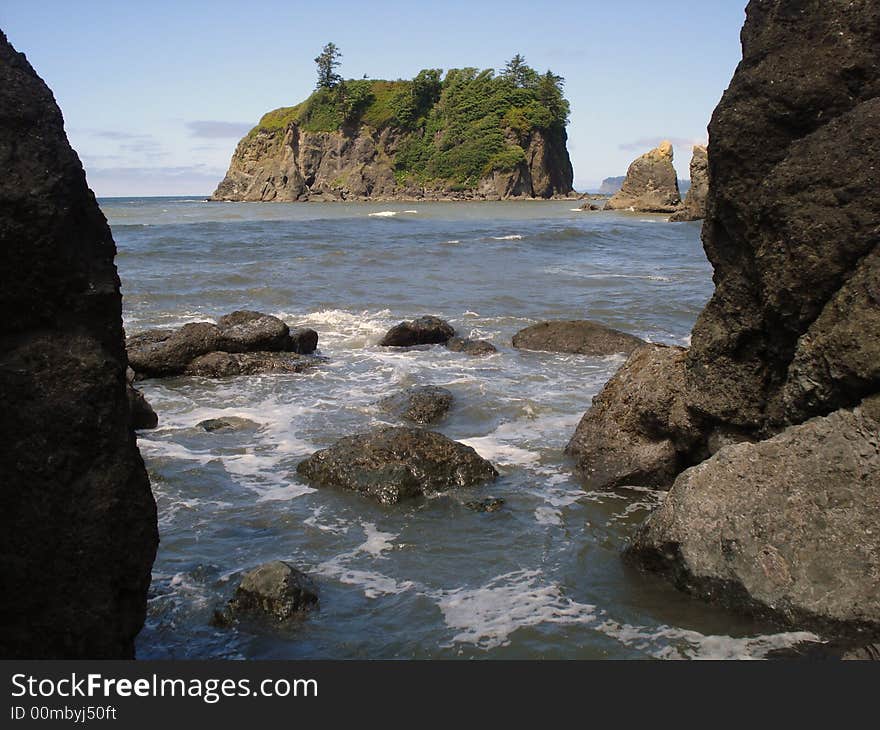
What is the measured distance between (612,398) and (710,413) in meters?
1.39

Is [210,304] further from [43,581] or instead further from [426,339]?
[43,581]

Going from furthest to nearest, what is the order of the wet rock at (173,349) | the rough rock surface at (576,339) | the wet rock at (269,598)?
the rough rock surface at (576,339) < the wet rock at (173,349) < the wet rock at (269,598)

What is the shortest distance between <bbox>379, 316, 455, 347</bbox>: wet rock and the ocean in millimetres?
320

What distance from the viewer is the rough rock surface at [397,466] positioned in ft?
24.4

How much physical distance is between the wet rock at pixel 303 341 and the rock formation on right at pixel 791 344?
7.83 meters

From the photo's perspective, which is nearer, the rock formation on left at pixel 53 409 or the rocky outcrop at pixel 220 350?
the rock formation on left at pixel 53 409

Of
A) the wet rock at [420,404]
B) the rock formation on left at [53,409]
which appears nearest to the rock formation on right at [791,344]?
the rock formation on left at [53,409]

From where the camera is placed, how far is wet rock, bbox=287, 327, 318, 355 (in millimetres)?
13797

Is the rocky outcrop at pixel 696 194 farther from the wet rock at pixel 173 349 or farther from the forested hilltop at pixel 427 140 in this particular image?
the wet rock at pixel 173 349

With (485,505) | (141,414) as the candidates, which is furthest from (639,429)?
(141,414)

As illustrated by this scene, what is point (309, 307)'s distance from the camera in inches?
738

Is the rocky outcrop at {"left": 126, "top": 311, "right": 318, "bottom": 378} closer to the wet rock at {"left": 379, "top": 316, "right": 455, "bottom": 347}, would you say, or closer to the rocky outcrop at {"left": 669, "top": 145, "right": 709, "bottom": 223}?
the wet rock at {"left": 379, "top": 316, "right": 455, "bottom": 347}

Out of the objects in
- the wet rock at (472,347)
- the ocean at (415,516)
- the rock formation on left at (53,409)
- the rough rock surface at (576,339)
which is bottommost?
the ocean at (415,516)

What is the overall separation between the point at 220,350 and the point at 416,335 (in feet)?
10.9
